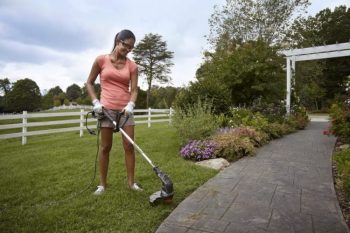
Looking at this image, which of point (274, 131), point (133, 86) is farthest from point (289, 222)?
point (274, 131)

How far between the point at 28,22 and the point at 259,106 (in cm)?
829

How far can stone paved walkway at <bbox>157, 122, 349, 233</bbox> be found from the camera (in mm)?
2674

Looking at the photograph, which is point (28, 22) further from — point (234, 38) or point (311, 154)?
point (234, 38)

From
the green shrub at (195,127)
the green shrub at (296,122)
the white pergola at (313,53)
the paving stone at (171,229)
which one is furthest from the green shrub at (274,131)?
the paving stone at (171,229)

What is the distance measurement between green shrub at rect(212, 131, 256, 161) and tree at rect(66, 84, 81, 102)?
264 feet

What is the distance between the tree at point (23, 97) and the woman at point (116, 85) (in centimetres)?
4486

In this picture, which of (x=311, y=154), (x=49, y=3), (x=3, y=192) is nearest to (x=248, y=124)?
(x=311, y=154)

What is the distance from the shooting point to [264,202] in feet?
10.7

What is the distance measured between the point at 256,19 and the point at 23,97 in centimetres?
3635

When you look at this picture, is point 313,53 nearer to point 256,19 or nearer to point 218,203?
point 256,19

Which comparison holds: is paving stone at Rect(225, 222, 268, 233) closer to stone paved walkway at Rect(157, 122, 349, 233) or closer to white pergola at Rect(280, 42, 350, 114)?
stone paved walkway at Rect(157, 122, 349, 233)

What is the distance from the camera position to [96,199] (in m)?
3.35

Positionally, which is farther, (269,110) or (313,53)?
(313,53)

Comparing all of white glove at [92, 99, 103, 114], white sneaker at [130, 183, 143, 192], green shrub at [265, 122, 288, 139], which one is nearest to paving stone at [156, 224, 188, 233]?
white sneaker at [130, 183, 143, 192]
